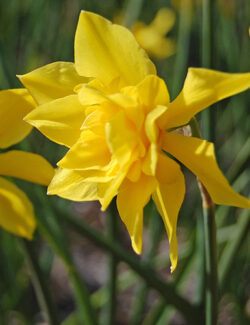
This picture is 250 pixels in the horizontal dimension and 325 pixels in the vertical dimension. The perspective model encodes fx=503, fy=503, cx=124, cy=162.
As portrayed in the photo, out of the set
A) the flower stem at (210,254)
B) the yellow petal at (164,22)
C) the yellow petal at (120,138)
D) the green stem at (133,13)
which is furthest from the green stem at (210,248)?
the yellow petal at (164,22)

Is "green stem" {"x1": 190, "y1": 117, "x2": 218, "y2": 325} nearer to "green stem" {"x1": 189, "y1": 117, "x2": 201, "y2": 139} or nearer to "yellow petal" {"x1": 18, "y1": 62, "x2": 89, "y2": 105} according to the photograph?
"green stem" {"x1": 189, "y1": 117, "x2": 201, "y2": 139}

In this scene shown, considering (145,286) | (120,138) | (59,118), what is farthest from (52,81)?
(145,286)

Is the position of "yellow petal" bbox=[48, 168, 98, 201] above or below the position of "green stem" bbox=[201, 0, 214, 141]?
below

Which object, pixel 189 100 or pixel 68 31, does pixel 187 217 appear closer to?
pixel 68 31

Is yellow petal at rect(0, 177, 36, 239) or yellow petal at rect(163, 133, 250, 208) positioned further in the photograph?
yellow petal at rect(0, 177, 36, 239)

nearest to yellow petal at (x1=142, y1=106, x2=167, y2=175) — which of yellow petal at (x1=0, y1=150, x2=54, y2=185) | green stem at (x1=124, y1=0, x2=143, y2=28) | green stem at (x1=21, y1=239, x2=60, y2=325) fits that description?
yellow petal at (x1=0, y1=150, x2=54, y2=185)

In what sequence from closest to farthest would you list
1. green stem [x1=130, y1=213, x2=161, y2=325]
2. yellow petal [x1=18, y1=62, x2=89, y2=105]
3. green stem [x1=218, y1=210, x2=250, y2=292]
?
yellow petal [x1=18, y1=62, x2=89, y2=105] < green stem [x1=218, y1=210, x2=250, y2=292] < green stem [x1=130, y1=213, x2=161, y2=325]

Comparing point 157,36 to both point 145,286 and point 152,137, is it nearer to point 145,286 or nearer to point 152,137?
point 145,286
